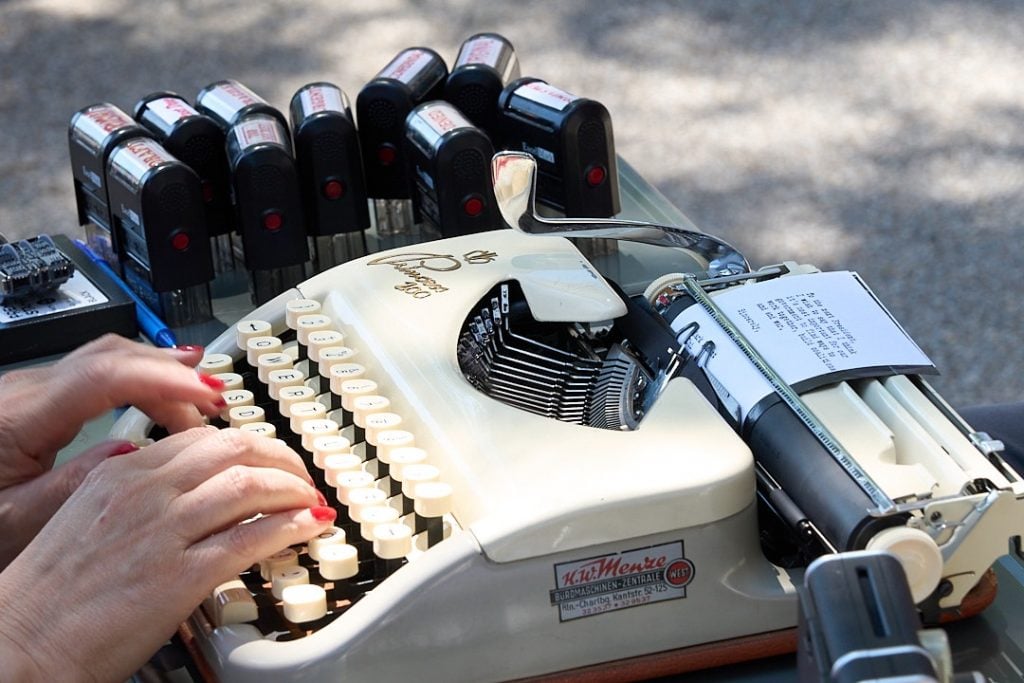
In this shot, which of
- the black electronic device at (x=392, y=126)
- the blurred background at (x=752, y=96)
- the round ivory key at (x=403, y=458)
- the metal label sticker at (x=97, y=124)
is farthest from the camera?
the blurred background at (x=752, y=96)

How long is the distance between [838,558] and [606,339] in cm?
55

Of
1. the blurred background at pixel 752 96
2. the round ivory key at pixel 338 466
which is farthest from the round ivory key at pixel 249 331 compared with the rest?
the blurred background at pixel 752 96

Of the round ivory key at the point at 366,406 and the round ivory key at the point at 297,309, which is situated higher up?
the round ivory key at the point at 297,309

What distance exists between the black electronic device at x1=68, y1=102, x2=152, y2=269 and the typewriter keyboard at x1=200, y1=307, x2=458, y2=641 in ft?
1.29

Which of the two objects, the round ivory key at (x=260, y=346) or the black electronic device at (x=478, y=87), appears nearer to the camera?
the round ivory key at (x=260, y=346)

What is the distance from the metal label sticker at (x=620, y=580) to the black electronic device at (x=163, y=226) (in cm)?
72

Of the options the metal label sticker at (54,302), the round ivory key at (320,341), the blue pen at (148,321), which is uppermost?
the round ivory key at (320,341)

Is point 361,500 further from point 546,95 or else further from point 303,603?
point 546,95

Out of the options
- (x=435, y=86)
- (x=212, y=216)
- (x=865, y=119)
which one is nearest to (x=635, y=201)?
(x=435, y=86)

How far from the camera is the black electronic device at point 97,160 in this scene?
4.94ft

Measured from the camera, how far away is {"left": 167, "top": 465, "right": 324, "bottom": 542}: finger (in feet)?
2.93

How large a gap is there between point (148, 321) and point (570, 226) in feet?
1.74

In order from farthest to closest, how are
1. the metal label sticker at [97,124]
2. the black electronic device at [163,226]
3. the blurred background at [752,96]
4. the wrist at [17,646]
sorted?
1. the blurred background at [752,96]
2. the metal label sticker at [97,124]
3. the black electronic device at [163,226]
4. the wrist at [17,646]

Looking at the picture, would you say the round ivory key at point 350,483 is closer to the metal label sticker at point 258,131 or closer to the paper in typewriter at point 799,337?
the paper in typewriter at point 799,337
